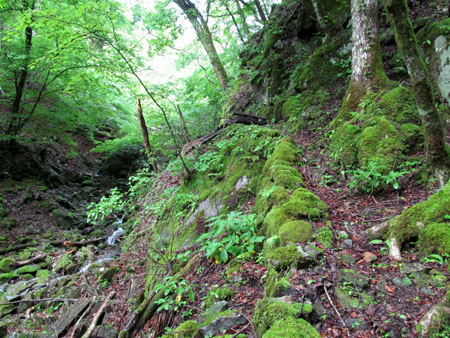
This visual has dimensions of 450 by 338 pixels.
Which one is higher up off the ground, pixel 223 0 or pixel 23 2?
pixel 23 2

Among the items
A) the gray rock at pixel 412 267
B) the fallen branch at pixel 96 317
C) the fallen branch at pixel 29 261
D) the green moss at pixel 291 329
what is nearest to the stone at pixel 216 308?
the green moss at pixel 291 329

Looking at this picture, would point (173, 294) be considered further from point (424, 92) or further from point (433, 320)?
point (424, 92)

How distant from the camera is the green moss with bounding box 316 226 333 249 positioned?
276 cm

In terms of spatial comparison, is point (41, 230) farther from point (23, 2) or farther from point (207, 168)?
point (23, 2)

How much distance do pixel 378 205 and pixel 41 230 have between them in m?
11.1

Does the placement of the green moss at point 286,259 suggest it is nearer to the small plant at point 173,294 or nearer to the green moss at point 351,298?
the green moss at point 351,298

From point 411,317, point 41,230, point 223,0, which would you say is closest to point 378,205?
point 411,317

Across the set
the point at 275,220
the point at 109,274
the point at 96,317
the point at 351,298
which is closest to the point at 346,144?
the point at 275,220

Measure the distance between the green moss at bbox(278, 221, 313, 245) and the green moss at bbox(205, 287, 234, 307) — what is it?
87 cm

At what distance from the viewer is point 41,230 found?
31.1 feet

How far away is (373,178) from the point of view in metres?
3.69

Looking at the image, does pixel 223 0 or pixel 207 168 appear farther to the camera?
pixel 223 0

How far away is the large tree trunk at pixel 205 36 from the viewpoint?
11.5 metres

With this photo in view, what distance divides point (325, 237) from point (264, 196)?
4.66ft
